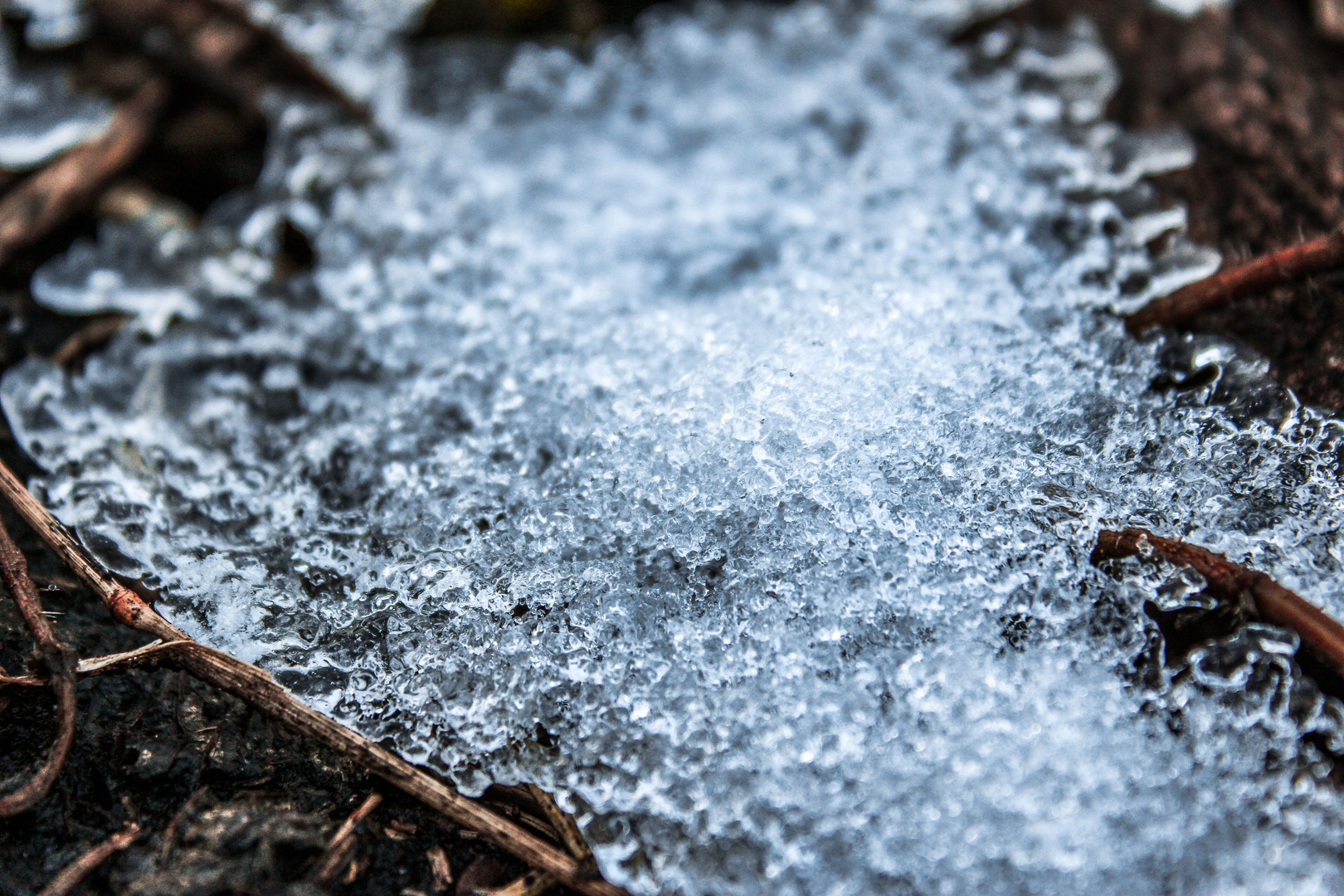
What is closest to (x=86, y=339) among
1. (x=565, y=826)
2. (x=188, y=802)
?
(x=188, y=802)

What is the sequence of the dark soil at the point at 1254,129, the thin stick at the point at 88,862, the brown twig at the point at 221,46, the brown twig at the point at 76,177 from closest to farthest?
the thin stick at the point at 88,862
the dark soil at the point at 1254,129
the brown twig at the point at 76,177
the brown twig at the point at 221,46

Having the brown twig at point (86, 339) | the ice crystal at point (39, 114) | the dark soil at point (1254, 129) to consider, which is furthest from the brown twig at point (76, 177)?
the dark soil at point (1254, 129)

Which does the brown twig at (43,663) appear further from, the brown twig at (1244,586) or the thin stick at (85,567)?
the brown twig at (1244,586)

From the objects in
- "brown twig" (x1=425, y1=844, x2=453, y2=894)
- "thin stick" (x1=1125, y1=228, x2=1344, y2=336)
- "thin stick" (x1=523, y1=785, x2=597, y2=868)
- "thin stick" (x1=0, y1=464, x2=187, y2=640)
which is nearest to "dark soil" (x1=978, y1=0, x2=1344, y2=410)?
"thin stick" (x1=1125, y1=228, x2=1344, y2=336)

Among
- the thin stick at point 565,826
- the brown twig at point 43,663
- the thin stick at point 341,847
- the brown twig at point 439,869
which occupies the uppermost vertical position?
the brown twig at point 43,663

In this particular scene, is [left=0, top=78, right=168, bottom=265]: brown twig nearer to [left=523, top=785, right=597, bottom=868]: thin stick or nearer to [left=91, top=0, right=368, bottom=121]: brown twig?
[left=91, top=0, right=368, bottom=121]: brown twig

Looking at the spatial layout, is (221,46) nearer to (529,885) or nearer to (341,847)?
(341,847)
